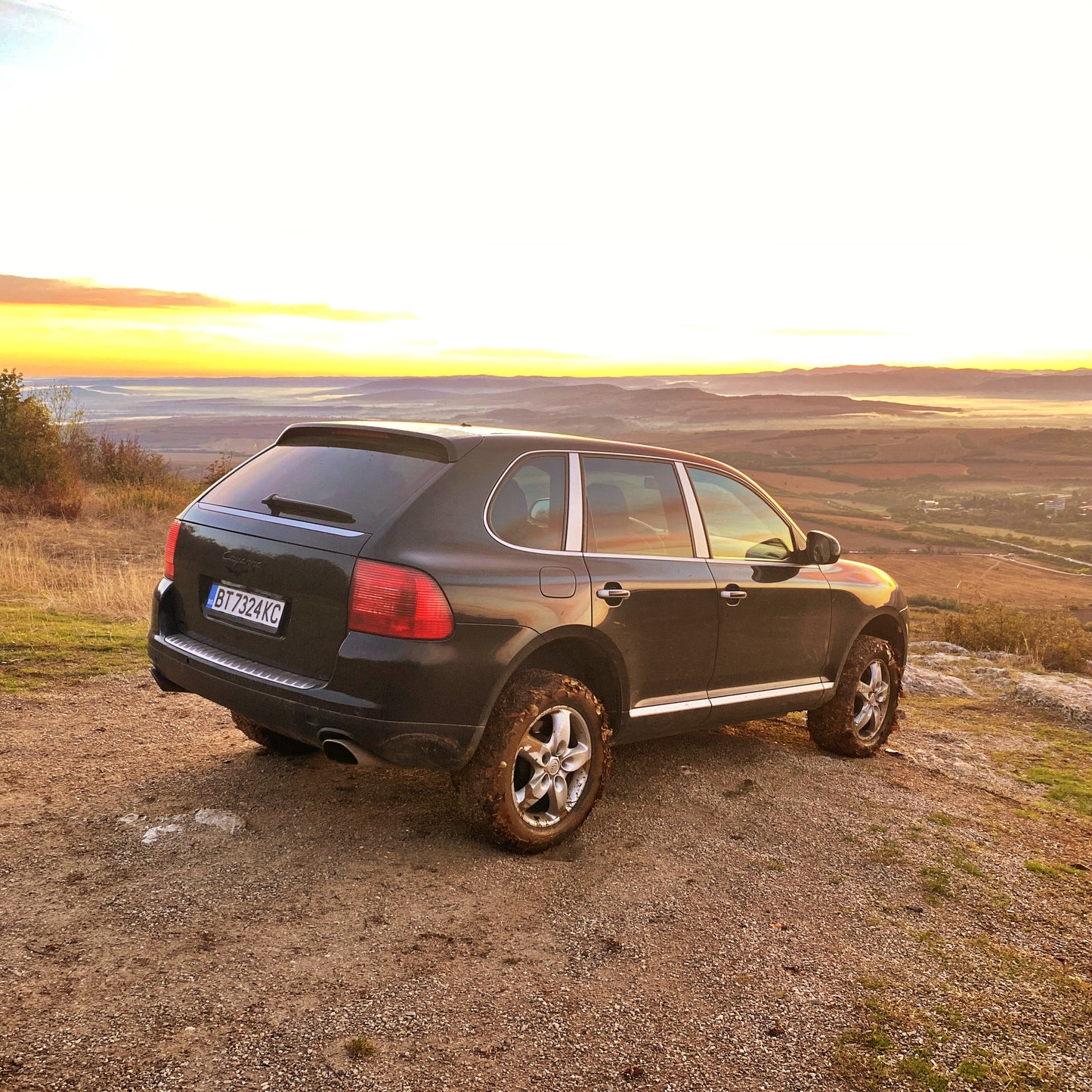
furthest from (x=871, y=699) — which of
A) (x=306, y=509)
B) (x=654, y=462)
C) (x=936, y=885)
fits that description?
(x=306, y=509)

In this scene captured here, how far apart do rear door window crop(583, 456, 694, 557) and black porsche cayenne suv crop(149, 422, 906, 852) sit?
1 centimetres

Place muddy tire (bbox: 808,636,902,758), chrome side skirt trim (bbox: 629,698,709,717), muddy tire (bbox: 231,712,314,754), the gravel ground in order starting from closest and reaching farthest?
the gravel ground, chrome side skirt trim (bbox: 629,698,709,717), muddy tire (bbox: 231,712,314,754), muddy tire (bbox: 808,636,902,758)

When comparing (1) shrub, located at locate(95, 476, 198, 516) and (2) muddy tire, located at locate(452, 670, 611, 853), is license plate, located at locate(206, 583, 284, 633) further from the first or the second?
(1) shrub, located at locate(95, 476, 198, 516)

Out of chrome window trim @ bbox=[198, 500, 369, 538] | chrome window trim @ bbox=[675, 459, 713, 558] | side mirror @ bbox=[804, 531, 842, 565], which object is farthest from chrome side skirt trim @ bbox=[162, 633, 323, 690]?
side mirror @ bbox=[804, 531, 842, 565]

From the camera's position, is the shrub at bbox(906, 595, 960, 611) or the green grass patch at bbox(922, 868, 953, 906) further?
the shrub at bbox(906, 595, 960, 611)

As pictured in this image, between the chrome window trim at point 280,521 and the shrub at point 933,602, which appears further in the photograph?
the shrub at point 933,602

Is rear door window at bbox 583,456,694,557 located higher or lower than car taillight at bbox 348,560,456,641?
higher

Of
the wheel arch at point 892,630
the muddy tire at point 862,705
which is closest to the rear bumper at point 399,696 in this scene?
the muddy tire at point 862,705

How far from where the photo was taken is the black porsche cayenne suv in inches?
148

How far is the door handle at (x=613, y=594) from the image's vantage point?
4324mm

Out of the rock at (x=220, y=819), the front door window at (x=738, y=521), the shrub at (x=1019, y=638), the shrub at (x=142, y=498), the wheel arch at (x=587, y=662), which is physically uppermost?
the front door window at (x=738, y=521)

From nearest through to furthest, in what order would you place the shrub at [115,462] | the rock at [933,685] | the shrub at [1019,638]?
the rock at [933,685], the shrub at [1019,638], the shrub at [115,462]

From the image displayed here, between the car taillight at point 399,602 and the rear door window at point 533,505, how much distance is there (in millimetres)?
460

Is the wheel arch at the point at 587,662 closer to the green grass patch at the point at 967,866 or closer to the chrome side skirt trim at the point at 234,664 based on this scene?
the chrome side skirt trim at the point at 234,664
